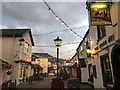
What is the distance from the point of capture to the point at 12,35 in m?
18.8

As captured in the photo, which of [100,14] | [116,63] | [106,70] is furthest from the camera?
[106,70]

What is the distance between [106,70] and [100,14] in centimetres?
421

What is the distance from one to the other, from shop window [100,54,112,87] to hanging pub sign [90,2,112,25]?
2870mm

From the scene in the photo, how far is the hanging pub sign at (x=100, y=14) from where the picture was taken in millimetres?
7566

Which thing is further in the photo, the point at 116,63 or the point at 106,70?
the point at 106,70

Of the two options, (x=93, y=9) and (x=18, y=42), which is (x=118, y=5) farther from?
(x=18, y=42)

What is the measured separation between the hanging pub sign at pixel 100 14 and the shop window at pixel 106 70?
113 inches

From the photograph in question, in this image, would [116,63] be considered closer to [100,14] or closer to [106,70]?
[106,70]

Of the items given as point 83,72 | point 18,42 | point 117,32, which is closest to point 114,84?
point 117,32

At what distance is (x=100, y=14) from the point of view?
7.63 metres

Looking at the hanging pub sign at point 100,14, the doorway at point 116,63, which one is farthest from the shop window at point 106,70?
the hanging pub sign at point 100,14

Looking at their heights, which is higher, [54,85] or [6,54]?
[6,54]

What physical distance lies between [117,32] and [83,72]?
12197 millimetres

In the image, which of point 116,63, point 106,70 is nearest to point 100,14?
point 116,63
